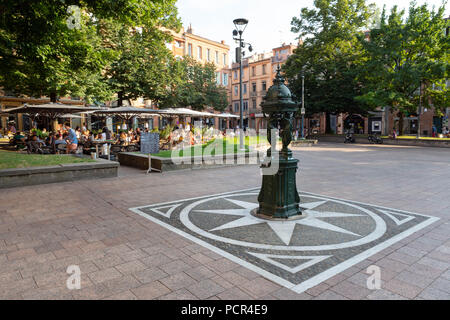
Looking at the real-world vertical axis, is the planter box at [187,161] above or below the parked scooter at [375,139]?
below

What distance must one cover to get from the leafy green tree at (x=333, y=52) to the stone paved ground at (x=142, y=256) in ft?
81.4

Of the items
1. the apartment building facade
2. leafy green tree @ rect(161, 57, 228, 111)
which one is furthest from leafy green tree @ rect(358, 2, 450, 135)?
the apartment building facade

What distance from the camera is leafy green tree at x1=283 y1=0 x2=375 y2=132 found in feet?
98.9

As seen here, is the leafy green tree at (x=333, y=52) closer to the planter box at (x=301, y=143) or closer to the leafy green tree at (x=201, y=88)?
the planter box at (x=301, y=143)

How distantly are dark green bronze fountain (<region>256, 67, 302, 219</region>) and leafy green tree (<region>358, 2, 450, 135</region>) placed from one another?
22236mm

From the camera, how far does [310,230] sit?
4844mm

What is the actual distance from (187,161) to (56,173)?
14.6 ft

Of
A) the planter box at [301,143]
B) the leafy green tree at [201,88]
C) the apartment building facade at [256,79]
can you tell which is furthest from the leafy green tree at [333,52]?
the apartment building facade at [256,79]

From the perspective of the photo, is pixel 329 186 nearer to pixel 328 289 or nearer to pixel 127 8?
pixel 328 289

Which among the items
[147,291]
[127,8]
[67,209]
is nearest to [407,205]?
[147,291]

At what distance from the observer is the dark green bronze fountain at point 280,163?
525 cm

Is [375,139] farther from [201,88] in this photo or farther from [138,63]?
[201,88]
